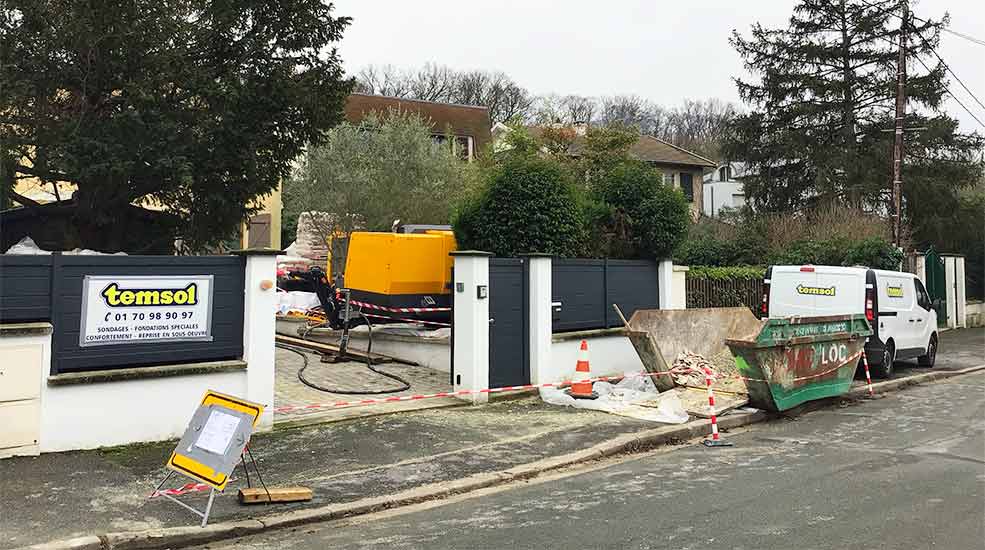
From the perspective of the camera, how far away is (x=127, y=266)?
7945mm

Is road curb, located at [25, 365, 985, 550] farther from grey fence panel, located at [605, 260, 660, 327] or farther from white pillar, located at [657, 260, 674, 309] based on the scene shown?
white pillar, located at [657, 260, 674, 309]

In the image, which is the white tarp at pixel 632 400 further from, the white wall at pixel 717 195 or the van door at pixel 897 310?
the white wall at pixel 717 195

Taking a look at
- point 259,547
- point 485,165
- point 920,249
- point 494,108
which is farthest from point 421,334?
point 494,108

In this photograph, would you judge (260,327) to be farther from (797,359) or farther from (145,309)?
(797,359)

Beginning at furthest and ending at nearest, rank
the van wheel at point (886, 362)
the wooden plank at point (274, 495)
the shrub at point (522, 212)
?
the van wheel at point (886, 362) → the shrub at point (522, 212) → the wooden plank at point (274, 495)

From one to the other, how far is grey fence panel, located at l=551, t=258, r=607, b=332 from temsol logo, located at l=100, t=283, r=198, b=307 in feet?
18.4

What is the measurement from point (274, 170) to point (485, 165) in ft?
27.6

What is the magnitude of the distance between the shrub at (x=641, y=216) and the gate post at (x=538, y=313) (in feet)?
8.25

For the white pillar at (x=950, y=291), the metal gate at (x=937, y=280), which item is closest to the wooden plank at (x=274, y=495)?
the metal gate at (x=937, y=280)

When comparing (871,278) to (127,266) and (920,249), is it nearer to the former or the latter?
(127,266)

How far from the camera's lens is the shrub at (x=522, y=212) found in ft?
39.1

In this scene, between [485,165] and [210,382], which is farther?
[485,165]

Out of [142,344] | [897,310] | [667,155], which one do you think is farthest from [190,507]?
[667,155]

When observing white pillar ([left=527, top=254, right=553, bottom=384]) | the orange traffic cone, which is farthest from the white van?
white pillar ([left=527, top=254, right=553, bottom=384])
